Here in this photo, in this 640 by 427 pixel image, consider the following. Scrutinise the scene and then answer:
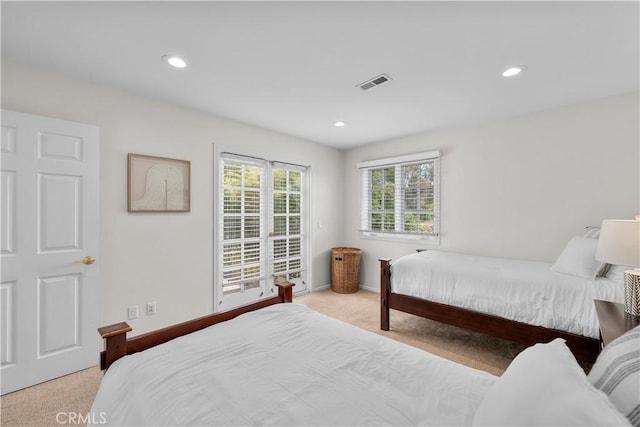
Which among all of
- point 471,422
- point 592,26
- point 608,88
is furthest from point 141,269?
point 608,88

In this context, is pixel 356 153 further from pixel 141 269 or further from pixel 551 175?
pixel 141 269

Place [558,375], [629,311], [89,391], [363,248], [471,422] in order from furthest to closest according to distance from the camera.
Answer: [363,248] < [89,391] < [629,311] < [471,422] < [558,375]

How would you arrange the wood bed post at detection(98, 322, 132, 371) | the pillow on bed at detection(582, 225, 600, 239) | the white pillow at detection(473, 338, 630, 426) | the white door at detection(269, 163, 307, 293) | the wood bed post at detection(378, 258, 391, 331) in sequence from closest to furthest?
the white pillow at detection(473, 338, 630, 426)
the wood bed post at detection(98, 322, 132, 371)
the pillow on bed at detection(582, 225, 600, 239)
the wood bed post at detection(378, 258, 391, 331)
the white door at detection(269, 163, 307, 293)

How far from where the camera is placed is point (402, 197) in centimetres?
416

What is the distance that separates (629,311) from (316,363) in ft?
5.89

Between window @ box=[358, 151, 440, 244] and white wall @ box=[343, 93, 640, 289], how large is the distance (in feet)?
0.48

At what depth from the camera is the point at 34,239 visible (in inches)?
79.5

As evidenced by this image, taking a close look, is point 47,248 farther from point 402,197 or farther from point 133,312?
point 402,197

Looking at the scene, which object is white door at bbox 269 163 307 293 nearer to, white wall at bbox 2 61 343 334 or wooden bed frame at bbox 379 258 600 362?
white wall at bbox 2 61 343 334

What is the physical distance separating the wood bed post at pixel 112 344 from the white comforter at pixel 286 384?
0.08 m

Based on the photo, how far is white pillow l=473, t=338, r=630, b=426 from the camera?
23.8 inches

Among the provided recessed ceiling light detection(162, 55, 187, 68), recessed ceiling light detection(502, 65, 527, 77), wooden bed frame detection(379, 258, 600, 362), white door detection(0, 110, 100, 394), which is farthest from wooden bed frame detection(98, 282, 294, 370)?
recessed ceiling light detection(502, 65, 527, 77)

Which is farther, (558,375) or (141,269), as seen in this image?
(141,269)

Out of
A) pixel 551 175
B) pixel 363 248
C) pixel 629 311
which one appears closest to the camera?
pixel 629 311
